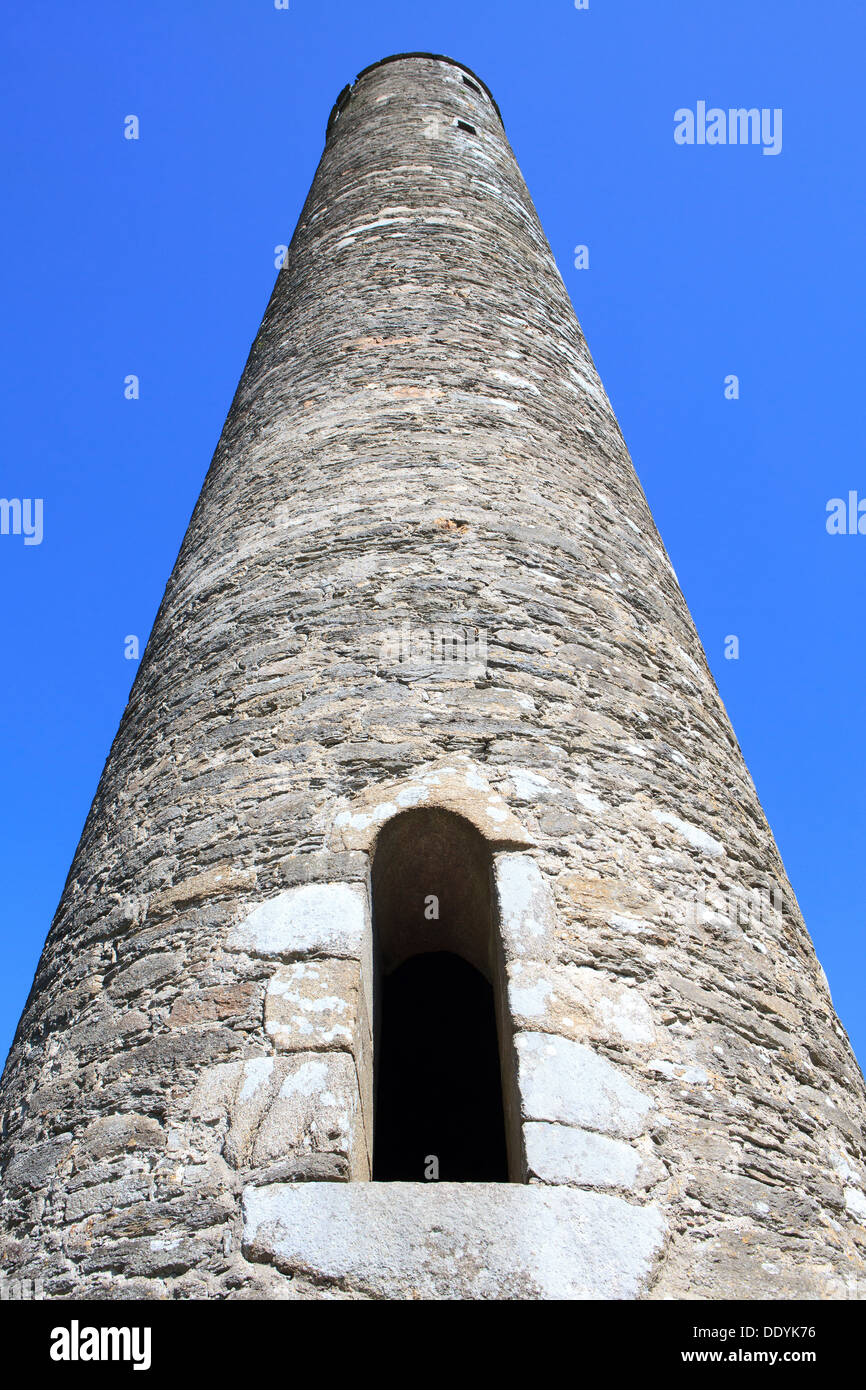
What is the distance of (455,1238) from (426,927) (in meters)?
1.19

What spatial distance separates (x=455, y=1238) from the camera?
1854 millimetres

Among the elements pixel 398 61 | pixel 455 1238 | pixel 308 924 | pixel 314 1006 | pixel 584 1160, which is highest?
pixel 398 61

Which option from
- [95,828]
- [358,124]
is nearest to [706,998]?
[95,828]

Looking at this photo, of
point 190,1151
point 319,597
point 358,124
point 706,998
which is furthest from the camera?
point 358,124

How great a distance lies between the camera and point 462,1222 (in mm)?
1879

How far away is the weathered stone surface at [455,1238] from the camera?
1811 millimetres

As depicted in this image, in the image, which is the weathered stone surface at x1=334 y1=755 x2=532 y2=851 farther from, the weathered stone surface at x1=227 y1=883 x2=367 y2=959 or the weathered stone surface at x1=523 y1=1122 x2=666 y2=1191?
the weathered stone surface at x1=523 y1=1122 x2=666 y2=1191

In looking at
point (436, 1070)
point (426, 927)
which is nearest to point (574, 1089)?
point (426, 927)

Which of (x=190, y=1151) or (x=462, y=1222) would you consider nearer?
(x=462, y=1222)

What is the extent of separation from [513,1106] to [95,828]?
183 centimetres

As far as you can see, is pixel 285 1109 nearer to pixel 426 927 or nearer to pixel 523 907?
pixel 523 907

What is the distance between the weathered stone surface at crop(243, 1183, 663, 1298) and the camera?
181cm

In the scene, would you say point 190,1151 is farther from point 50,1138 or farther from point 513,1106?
point 513,1106

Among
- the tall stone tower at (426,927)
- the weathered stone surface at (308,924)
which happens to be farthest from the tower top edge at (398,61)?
the weathered stone surface at (308,924)
